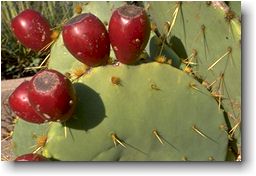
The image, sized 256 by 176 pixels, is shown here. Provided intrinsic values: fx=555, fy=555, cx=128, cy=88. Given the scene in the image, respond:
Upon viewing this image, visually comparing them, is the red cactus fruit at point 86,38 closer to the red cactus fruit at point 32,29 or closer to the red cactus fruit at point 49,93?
the red cactus fruit at point 49,93

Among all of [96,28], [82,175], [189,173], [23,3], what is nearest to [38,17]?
[96,28]

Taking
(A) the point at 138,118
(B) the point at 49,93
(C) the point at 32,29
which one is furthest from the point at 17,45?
(B) the point at 49,93

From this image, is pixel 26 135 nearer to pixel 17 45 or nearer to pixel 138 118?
pixel 138 118

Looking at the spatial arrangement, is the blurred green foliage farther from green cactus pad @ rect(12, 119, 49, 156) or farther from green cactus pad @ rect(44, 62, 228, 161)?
green cactus pad @ rect(44, 62, 228, 161)

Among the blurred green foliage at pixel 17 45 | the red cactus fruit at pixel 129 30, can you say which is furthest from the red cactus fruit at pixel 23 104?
the blurred green foliage at pixel 17 45

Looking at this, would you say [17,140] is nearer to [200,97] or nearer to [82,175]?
[82,175]

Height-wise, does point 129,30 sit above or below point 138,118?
above
